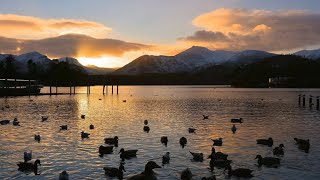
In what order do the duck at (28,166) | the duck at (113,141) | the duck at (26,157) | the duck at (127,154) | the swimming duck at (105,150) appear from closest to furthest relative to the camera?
the duck at (28,166) → the duck at (26,157) → the duck at (127,154) → the swimming duck at (105,150) → the duck at (113,141)

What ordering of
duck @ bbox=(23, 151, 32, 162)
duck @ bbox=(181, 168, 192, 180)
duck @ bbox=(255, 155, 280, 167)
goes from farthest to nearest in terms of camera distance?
duck @ bbox=(23, 151, 32, 162), duck @ bbox=(255, 155, 280, 167), duck @ bbox=(181, 168, 192, 180)

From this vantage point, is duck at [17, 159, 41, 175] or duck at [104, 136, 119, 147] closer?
duck at [17, 159, 41, 175]

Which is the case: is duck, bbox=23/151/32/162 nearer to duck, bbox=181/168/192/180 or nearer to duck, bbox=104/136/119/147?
duck, bbox=104/136/119/147

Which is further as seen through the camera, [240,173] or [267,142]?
[267,142]

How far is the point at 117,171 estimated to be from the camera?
27.0 metres

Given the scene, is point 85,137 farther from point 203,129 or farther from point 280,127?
point 280,127

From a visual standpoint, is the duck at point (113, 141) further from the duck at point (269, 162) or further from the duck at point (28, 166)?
the duck at point (269, 162)

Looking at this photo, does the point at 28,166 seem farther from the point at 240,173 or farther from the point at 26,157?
the point at 240,173

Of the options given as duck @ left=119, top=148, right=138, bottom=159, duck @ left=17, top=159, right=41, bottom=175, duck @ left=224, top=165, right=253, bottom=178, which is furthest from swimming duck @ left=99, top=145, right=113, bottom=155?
duck @ left=224, top=165, right=253, bottom=178

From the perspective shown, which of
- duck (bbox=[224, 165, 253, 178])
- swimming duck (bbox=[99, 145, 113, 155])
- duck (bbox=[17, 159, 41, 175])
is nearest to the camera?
duck (bbox=[224, 165, 253, 178])

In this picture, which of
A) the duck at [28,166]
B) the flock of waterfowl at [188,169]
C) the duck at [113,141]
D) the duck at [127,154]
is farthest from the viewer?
the duck at [113,141]

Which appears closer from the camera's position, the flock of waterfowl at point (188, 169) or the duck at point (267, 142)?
the flock of waterfowl at point (188, 169)

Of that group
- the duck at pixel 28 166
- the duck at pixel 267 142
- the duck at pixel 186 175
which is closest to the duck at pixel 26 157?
the duck at pixel 28 166

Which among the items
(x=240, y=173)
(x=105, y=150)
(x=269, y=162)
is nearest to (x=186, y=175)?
(x=240, y=173)
